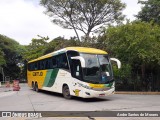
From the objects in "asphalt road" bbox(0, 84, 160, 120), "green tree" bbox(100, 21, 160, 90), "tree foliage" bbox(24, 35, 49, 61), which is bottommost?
"asphalt road" bbox(0, 84, 160, 120)

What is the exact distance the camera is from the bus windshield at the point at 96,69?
16609mm

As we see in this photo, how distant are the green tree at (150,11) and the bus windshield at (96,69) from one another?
1666 cm

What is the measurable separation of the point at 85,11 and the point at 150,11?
1090cm

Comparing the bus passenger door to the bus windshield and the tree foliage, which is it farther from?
the tree foliage

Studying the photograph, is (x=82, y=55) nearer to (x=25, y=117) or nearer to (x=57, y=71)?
(x=57, y=71)

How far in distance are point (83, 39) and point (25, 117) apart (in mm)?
24913

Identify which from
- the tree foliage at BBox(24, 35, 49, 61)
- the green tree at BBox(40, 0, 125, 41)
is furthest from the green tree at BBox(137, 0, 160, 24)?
the tree foliage at BBox(24, 35, 49, 61)

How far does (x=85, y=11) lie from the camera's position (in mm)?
→ 41438

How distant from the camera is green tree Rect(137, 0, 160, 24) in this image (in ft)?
106

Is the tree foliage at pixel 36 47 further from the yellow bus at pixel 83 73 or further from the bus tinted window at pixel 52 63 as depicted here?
the yellow bus at pixel 83 73

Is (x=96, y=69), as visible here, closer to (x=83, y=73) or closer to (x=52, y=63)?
(x=83, y=73)

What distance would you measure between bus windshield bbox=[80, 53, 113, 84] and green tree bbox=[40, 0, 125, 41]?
24290 millimetres

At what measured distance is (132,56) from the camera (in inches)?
949

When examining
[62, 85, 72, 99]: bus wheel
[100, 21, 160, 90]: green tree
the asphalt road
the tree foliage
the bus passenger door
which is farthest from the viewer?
the tree foliage
